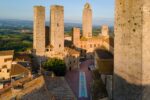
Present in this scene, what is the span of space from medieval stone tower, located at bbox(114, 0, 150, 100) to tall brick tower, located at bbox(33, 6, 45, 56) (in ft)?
90.9

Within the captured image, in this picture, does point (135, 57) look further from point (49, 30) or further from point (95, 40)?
point (95, 40)

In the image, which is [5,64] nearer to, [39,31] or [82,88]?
[39,31]

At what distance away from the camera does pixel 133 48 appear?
424 inches

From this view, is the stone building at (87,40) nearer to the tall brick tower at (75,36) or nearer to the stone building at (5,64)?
the tall brick tower at (75,36)

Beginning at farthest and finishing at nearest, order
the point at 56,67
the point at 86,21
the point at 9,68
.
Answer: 1. the point at 86,21
2. the point at 56,67
3. the point at 9,68

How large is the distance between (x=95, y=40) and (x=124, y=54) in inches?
1584

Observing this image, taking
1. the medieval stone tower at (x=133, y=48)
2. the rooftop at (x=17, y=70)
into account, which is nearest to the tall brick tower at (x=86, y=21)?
the rooftop at (x=17, y=70)

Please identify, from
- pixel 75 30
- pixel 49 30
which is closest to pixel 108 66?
pixel 49 30

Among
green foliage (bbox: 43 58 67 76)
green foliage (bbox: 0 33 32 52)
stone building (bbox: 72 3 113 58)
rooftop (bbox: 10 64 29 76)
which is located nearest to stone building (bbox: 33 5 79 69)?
green foliage (bbox: 43 58 67 76)

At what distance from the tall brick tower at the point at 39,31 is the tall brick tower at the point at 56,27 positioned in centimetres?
147

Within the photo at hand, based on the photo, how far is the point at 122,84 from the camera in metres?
11.9

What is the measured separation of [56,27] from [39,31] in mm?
2619

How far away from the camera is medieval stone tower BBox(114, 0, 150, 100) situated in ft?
33.6

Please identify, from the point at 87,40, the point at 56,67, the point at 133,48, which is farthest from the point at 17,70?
the point at 87,40
